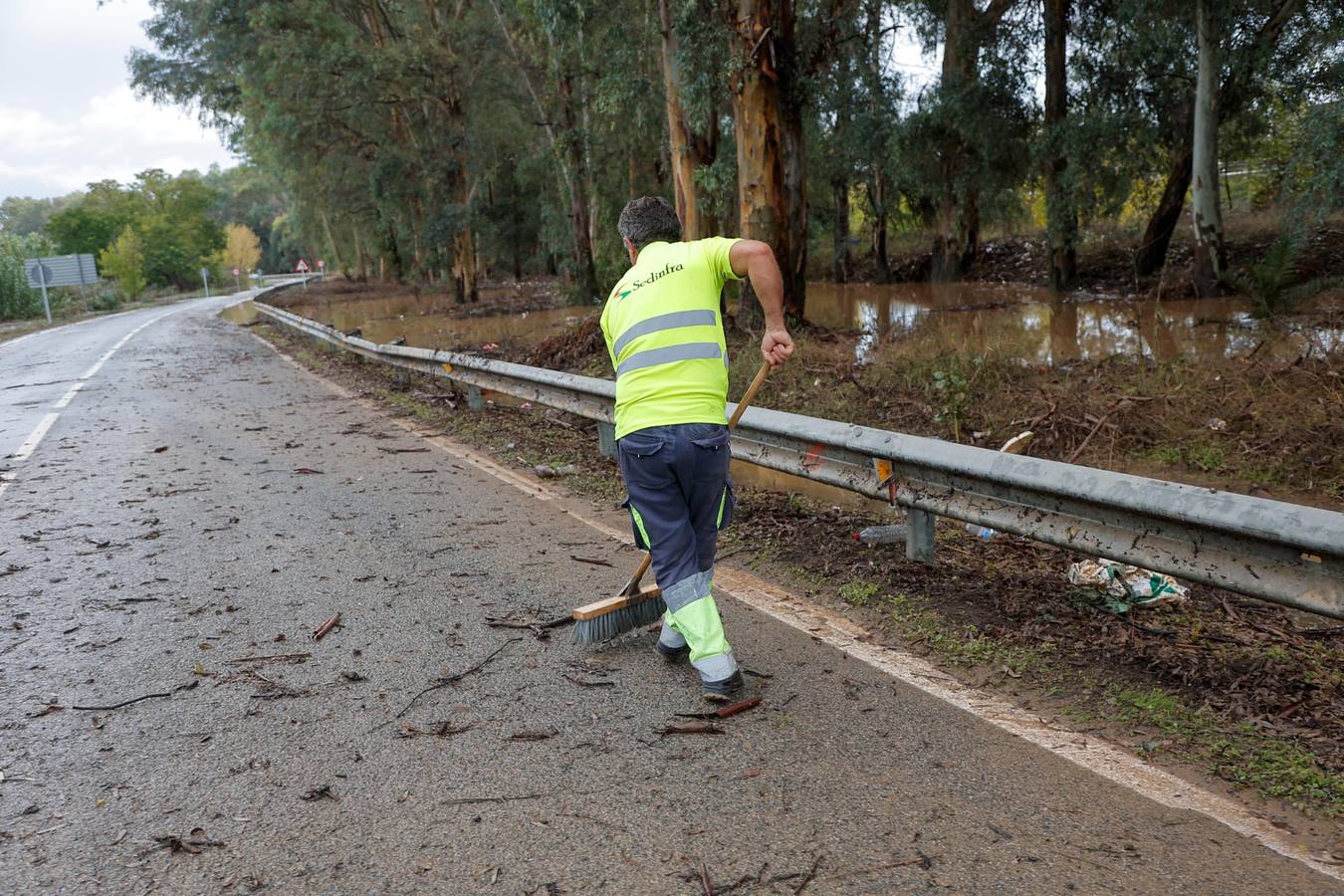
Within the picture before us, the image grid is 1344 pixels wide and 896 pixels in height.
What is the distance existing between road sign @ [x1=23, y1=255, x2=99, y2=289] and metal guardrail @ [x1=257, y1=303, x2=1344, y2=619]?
44020 mm

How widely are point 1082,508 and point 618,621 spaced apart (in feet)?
6.66

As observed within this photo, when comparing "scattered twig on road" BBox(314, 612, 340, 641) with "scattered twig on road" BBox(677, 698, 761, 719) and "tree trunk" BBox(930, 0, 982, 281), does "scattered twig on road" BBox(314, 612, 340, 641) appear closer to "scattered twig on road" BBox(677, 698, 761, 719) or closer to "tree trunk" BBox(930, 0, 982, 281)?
"scattered twig on road" BBox(677, 698, 761, 719)

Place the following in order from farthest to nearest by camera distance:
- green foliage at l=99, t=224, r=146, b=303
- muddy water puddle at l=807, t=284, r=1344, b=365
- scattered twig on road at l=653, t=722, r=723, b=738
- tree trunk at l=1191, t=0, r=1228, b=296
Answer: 1. green foliage at l=99, t=224, r=146, b=303
2. tree trunk at l=1191, t=0, r=1228, b=296
3. muddy water puddle at l=807, t=284, r=1344, b=365
4. scattered twig on road at l=653, t=722, r=723, b=738

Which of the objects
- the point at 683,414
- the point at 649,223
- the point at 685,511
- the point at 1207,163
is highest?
the point at 1207,163

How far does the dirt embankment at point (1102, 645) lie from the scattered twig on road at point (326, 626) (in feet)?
6.93

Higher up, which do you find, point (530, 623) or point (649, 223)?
point (649, 223)

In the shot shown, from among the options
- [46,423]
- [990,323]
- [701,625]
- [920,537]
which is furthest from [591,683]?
[990,323]

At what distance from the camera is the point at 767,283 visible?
145 inches

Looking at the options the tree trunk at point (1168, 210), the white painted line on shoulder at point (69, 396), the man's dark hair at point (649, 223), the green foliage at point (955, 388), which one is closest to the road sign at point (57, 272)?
the white painted line on shoulder at point (69, 396)

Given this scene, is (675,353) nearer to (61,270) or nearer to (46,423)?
(46,423)

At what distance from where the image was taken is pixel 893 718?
3.59 metres

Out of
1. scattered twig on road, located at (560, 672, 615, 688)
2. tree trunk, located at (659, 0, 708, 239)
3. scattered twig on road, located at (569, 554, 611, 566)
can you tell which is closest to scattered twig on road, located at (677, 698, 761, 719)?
scattered twig on road, located at (560, 672, 615, 688)

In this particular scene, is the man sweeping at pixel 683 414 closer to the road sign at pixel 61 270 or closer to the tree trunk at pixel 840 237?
the tree trunk at pixel 840 237

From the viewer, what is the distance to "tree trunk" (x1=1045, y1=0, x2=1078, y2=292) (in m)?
22.3
